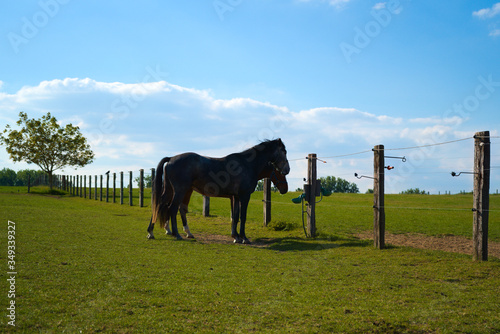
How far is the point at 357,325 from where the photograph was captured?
3727 mm

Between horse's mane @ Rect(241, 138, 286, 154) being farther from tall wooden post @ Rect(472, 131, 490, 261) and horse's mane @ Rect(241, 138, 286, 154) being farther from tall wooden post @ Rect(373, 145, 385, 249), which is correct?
tall wooden post @ Rect(472, 131, 490, 261)

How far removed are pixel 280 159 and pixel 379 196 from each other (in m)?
3.07

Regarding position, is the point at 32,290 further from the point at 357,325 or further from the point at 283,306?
the point at 357,325

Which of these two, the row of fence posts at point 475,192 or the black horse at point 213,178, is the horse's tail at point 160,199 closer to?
the black horse at point 213,178

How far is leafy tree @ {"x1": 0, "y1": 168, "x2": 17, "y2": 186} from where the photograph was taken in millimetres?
93812

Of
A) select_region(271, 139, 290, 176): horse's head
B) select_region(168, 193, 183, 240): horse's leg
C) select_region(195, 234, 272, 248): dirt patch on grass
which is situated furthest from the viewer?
select_region(271, 139, 290, 176): horse's head

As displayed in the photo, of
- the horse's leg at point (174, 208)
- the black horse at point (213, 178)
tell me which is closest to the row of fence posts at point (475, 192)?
the black horse at point (213, 178)

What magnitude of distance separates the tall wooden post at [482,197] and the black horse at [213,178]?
4.88 m

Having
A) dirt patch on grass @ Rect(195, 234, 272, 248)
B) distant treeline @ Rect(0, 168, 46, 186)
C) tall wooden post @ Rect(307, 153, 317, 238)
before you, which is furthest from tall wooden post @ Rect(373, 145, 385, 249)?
distant treeline @ Rect(0, 168, 46, 186)

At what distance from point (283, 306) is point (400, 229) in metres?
9.34

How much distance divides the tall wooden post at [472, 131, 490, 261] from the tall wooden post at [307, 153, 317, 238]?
4.28 m

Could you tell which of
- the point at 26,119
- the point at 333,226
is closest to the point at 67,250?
the point at 333,226

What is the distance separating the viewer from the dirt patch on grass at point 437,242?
27.8ft

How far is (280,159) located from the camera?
414 inches
